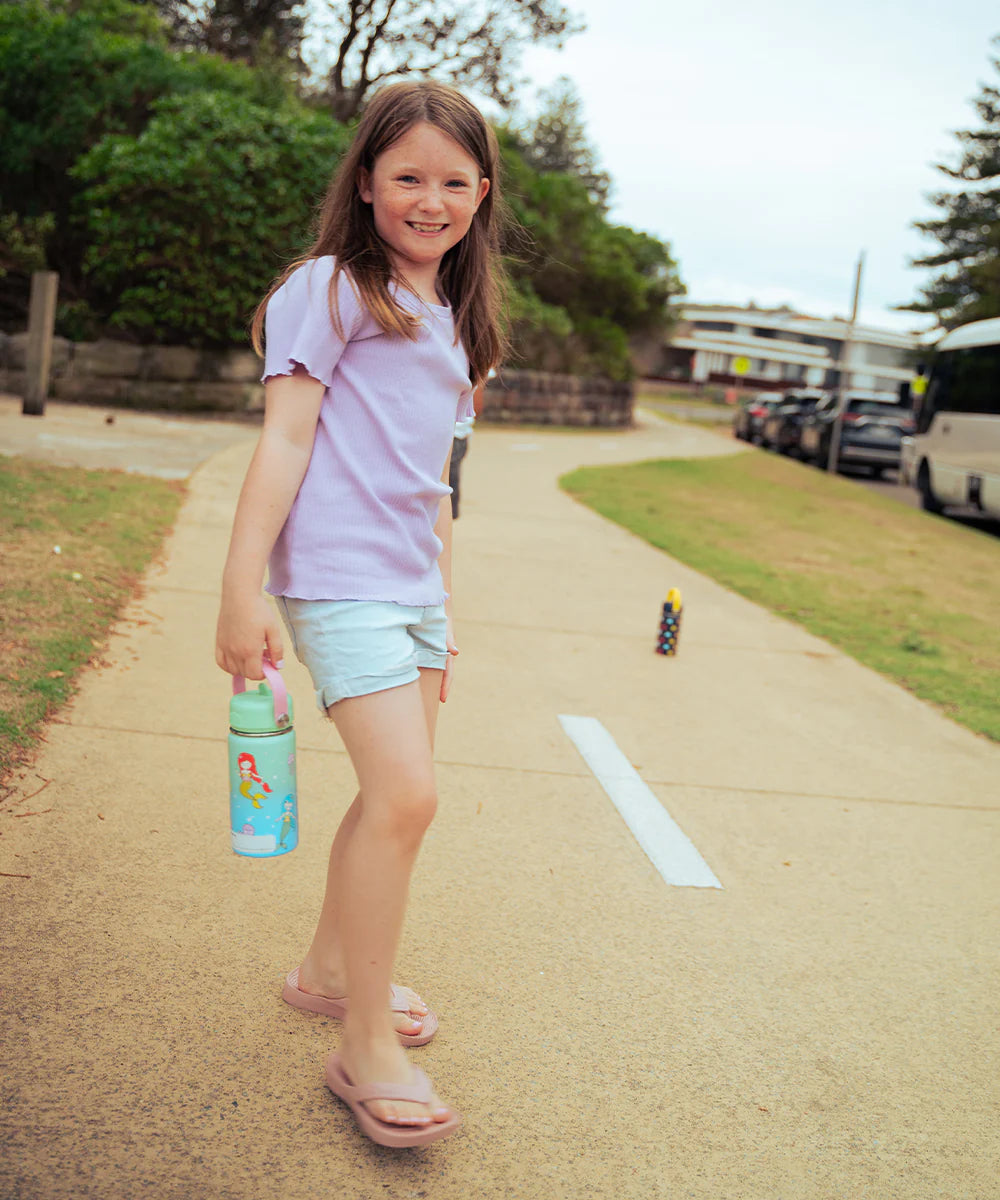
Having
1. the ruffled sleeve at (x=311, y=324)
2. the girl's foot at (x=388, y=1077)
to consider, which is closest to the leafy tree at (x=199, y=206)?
the ruffled sleeve at (x=311, y=324)

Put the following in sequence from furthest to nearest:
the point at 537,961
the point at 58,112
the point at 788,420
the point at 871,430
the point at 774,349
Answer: the point at 774,349
the point at 788,420
the point at 871,430
the point at 58,112
the point at 537,961

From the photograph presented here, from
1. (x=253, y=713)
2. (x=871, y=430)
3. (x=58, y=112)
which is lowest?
(x=253, y=713)

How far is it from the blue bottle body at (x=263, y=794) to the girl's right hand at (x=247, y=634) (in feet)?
0.67

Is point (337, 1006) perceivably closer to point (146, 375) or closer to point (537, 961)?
point (537, 961)

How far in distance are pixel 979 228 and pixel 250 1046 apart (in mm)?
58395

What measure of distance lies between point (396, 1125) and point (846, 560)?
32.9 feet

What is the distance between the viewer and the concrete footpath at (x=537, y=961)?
214cm

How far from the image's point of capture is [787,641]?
7320 mm

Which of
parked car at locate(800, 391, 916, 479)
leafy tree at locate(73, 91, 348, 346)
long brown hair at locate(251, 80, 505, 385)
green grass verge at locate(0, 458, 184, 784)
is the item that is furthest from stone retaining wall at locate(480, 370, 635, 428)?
long brown hair at locate(251, 80, 505, 385)

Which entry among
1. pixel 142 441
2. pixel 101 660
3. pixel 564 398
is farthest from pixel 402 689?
pixel 564 398

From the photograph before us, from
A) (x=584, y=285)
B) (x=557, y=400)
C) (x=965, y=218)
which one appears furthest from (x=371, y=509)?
(x=965, y=218)

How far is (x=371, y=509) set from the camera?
2129mm

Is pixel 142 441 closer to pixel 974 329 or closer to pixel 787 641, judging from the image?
pixel 787 641

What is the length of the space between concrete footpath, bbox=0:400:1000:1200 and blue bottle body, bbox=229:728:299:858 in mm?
425
